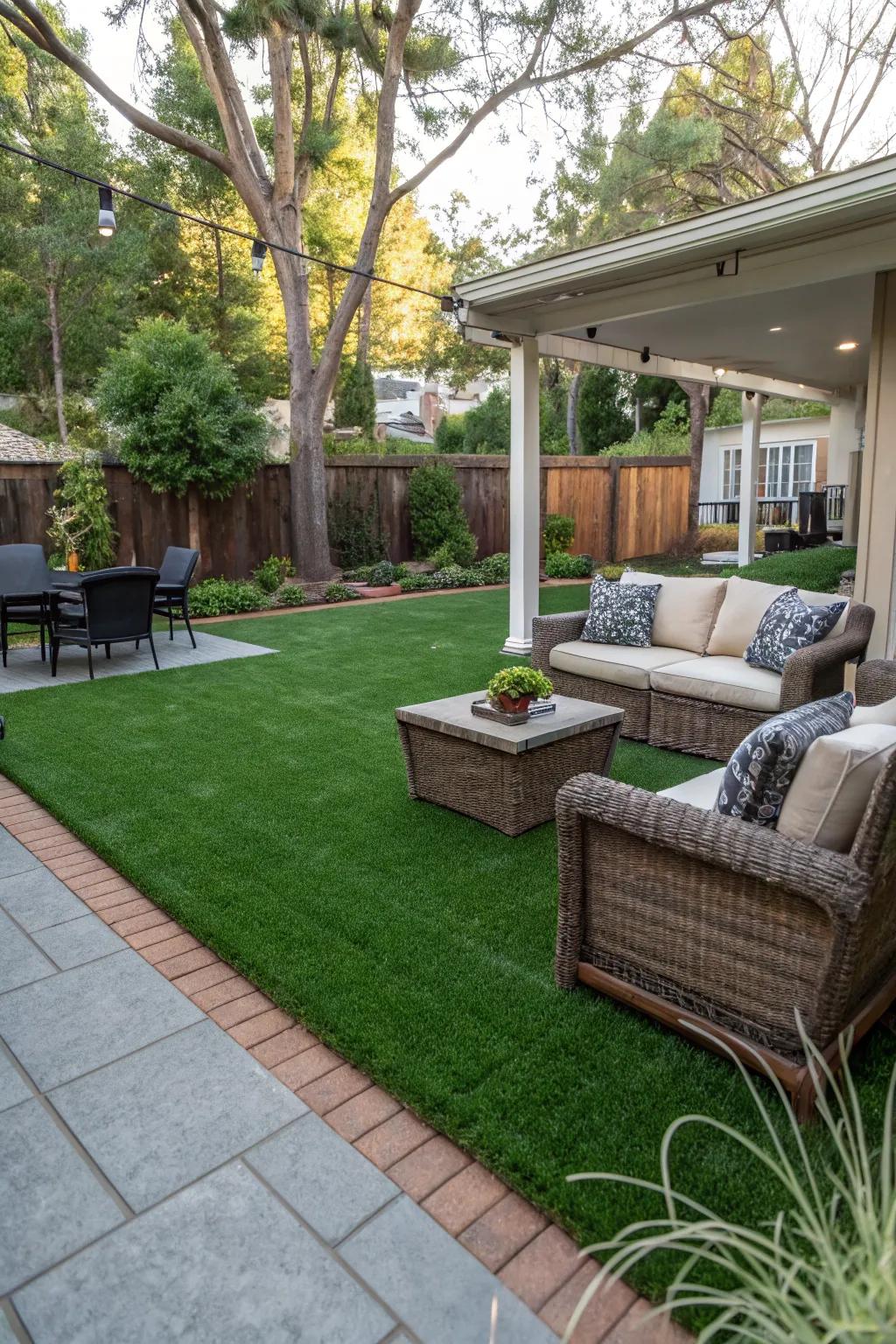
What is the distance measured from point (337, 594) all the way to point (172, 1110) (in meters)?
8.53

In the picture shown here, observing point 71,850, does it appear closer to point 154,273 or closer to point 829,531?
point 829,531

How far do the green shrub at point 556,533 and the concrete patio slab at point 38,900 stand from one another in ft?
32.7

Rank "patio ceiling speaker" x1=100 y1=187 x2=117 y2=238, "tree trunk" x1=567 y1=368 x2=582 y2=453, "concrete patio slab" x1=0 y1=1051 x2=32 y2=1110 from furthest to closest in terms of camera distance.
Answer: "tree trunk" x1=567 y1=368 x2=582 y2=453 < "patio ceiling speaker" x1=100 y1=187 x2=117 y2=238 < "concrete patio slab" x1=0 y1=1051 x2=32 y2=1110

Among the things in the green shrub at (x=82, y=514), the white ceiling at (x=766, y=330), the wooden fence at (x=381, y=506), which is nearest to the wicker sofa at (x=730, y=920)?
the white ceiling at (x=766, y=330)

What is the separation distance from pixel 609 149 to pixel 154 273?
35.2 ft

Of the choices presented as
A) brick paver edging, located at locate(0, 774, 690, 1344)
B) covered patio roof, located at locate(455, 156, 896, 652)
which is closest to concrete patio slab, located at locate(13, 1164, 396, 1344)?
brick paver edging, located at locate(0, 774, 690, 1344)

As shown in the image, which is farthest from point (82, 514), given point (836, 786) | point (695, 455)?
point (695, 455)

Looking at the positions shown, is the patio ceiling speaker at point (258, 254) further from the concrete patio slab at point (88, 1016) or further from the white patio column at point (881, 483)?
the concrete patio slab at point (88, 1016)

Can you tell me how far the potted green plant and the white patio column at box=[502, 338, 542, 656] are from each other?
3.08 metres

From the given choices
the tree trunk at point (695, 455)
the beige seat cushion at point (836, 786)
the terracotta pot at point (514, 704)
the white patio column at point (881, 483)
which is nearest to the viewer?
the beige seat cushion at point (836, 786)

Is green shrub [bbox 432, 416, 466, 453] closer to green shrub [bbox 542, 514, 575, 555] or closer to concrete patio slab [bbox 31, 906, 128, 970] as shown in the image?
green shrub [bbox 542, 514, 575, 555]

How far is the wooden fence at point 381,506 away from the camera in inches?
369

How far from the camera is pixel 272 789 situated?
3932mm

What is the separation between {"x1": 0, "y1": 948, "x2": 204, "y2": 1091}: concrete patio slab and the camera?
213 centimetres
